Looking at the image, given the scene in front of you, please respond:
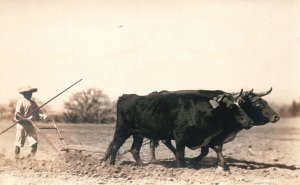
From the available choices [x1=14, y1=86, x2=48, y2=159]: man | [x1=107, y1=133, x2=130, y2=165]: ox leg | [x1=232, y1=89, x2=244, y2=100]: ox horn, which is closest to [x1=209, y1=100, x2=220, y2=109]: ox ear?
[x1=232, y1=89, x2=244, y2=100]: ox horn

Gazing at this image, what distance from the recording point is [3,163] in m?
4.52

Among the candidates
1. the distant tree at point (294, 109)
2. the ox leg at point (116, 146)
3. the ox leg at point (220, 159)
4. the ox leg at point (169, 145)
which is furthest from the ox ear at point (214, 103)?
the ox leg at point (116, 146)

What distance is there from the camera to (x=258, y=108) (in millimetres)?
4332

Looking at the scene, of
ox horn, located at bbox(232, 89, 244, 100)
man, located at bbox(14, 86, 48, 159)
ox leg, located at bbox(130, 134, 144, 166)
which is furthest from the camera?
man, located at bbox(14, 86, 48, 159)

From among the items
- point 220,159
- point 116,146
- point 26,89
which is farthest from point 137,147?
point 26,89

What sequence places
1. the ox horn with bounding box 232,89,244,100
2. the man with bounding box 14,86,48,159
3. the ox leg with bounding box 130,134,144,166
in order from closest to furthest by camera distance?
the ox horn with bounding box 232,89,244,100 → the ox leg with bounding box 130,134,144,166 → the man with bounding box 14,86,48,159

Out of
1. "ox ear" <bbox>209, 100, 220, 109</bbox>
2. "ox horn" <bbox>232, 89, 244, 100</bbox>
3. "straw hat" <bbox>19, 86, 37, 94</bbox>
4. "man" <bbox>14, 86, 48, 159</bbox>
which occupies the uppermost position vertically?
"straw hat" <bbox>19, 86, 37, 94</bbox>

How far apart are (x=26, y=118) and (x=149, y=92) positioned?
104 centimetres

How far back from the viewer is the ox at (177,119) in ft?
14.2

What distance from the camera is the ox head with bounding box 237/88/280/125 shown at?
4.32 m

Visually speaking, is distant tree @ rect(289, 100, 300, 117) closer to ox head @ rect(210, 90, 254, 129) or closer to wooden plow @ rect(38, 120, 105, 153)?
ox head @ rect(210, 90, 254, 129)

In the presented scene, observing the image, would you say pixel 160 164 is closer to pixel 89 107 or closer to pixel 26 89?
pixel 89 107

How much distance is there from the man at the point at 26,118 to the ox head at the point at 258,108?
1.63 m

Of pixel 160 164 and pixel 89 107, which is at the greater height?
Result: pixel 89 107
